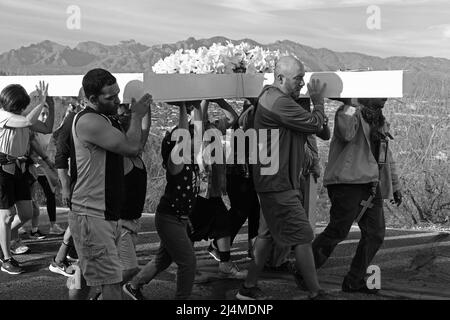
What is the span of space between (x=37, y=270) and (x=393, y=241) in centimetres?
400

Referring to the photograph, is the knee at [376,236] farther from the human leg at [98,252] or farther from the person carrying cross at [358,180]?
the human leg at [98,252]

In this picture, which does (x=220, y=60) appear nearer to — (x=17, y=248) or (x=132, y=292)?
(x=132, y=292)

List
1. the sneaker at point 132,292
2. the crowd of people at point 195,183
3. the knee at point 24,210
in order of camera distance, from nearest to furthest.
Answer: the crowd of people at point 195,183 < the sneaker at point 132,292 < the knee at point 24,210

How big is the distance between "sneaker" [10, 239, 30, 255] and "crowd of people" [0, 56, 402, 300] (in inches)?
30.8

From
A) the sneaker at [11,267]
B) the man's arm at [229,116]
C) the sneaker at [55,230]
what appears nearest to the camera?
the sneaker at [11,267]

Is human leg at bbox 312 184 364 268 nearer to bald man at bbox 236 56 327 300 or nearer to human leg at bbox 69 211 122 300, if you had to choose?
bald man at bbox 236 56 327 300

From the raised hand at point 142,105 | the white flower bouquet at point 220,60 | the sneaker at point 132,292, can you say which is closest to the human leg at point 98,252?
the raised hand at point 142,105

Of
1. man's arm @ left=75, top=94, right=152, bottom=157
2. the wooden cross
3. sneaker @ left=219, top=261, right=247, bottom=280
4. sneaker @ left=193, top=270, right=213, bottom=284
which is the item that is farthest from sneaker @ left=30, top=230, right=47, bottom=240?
man's arm @ left=75, top=94, right=152, bottom=157

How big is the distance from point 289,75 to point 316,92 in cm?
26

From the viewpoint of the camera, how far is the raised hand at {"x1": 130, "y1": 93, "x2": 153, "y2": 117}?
4.44 meters

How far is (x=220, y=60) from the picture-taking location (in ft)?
20.6

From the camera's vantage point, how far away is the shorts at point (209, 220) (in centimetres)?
631

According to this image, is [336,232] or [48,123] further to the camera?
[48,123]

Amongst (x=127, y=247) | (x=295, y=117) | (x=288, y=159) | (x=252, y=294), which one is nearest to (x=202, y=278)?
(x=252, y=294)
